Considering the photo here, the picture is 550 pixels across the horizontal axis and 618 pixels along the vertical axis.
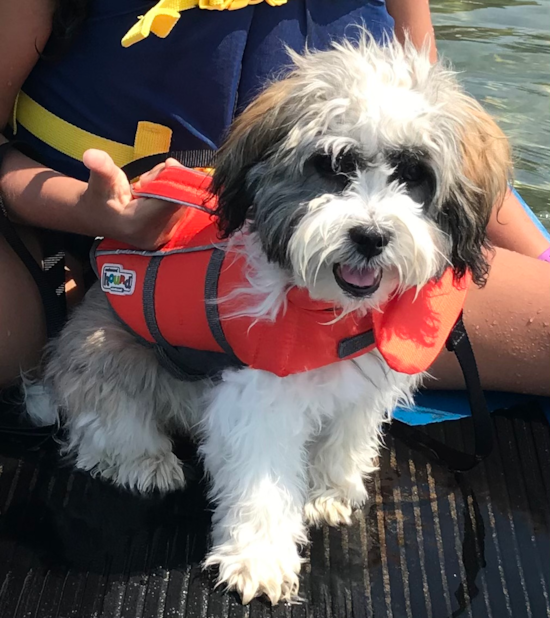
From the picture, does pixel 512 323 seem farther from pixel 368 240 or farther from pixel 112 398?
pixel 112 398

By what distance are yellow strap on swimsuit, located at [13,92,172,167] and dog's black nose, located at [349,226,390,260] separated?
0.90 m

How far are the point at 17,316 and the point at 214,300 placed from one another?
27.6 inches

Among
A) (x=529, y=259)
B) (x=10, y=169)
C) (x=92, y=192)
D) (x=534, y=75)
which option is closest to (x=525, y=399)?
(x=529, y=259)

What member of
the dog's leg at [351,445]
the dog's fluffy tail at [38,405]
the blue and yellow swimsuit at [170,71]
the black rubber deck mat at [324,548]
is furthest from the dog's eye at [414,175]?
the dog's fluffy tail at [38,405]

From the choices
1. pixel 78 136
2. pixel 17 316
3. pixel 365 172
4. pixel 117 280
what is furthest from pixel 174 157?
pixel 365 172

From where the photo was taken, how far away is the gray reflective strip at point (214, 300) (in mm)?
1659

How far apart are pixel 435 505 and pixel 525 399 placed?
59 cm

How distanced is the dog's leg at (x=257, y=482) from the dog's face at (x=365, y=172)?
0.35m

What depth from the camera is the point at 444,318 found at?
1625 mm

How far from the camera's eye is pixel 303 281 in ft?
4.67

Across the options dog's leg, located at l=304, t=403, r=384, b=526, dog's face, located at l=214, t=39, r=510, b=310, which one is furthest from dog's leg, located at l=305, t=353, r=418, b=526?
dog's face, located at l=214, t=39, r=510, b=310

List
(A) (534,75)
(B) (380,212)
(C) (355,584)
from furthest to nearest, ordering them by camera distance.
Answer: (A) (534,75) → (C) (355,584) → (B) (380,212)

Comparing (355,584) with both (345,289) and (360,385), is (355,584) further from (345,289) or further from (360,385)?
(345,289)

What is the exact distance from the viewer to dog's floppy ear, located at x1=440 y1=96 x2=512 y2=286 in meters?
1.39
